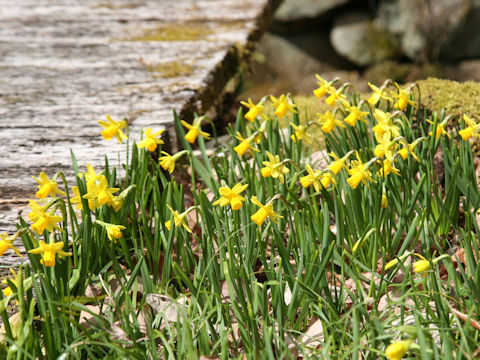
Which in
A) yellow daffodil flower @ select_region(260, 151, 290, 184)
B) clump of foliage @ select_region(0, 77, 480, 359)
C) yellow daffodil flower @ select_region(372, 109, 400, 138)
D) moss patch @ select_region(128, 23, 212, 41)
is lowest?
clump of foliage @ select_region(0, 77, 480, 359)

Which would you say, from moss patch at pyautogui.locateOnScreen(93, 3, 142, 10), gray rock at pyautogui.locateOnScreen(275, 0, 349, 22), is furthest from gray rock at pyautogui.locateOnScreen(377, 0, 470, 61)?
moss patch at pyautogui.locateOnScreen(93, 3, 142, 10)

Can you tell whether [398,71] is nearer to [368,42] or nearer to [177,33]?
[368,42]

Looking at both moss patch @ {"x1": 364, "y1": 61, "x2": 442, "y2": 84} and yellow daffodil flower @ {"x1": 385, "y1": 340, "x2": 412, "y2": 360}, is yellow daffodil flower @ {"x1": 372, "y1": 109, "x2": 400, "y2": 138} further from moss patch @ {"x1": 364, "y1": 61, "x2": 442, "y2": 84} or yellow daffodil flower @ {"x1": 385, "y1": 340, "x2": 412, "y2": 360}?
moss patch @ {"x1": 364, "y1": 61, "x2": 442, "y2": 84}

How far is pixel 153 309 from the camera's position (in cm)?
169

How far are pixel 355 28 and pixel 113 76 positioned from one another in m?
5.03

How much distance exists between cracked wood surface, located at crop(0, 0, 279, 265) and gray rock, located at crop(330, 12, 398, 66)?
3.54 meters

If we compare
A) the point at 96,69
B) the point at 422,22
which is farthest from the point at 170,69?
the point at 422,22

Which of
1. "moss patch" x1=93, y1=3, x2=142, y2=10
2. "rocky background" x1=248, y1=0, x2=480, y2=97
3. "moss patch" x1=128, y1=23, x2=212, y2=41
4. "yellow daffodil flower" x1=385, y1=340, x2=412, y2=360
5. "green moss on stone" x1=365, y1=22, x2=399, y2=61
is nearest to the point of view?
"yellow daffodil flower" x1=385, y1=340, x2=412, y2=360

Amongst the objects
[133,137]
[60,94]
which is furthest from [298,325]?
[60,94]

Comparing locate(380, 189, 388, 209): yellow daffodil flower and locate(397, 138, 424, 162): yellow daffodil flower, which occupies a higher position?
locate(397, 138, 424, 162): yellow daffodil flower

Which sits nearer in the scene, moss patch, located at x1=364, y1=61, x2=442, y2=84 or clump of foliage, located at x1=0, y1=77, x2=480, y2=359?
clump of foliage, located at x1=0, y1=77, x2=480, y2=359

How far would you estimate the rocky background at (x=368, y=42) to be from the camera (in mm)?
6965

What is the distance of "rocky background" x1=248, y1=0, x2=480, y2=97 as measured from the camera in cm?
696

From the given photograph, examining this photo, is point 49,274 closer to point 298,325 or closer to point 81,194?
point 81,194
